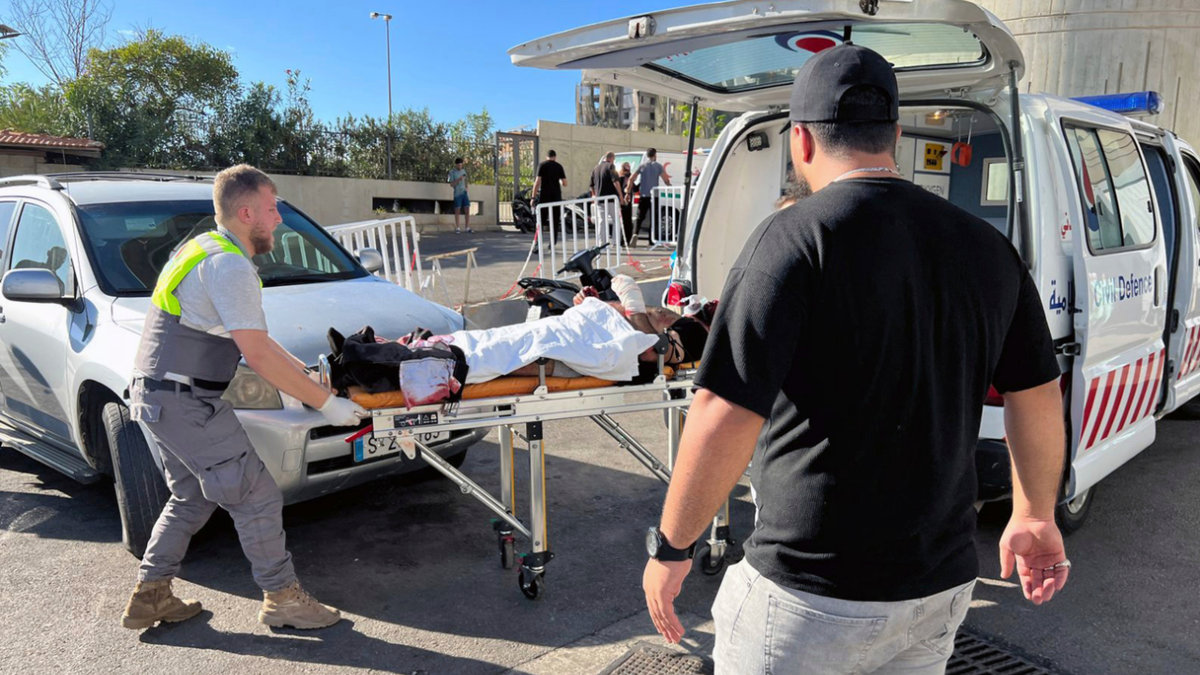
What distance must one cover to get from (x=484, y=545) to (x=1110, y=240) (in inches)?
132

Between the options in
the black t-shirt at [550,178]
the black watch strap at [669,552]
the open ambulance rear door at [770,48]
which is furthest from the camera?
the black t-shirt at [550,178]

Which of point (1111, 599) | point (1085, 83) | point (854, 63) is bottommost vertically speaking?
point (1111, 599)

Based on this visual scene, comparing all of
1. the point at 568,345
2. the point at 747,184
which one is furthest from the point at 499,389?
the point at 747,184

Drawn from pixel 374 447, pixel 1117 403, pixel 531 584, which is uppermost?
pixel 1117 403

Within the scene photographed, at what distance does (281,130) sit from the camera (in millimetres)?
20422

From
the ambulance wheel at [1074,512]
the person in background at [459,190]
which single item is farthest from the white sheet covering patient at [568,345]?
the person in background at [459,190]

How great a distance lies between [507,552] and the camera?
4000 mm

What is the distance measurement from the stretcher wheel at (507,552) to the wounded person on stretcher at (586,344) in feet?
3.28

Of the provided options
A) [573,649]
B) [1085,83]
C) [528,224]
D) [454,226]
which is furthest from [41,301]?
[454,226]

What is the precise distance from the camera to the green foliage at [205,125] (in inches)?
741

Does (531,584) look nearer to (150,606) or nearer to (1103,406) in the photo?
(150,606)

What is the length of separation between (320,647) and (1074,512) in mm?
3618

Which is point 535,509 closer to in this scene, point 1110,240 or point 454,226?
point 1110,240

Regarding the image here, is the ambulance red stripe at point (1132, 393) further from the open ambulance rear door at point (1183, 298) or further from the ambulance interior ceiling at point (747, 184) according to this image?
the ambulance interior ceiling at point (747, 184)
